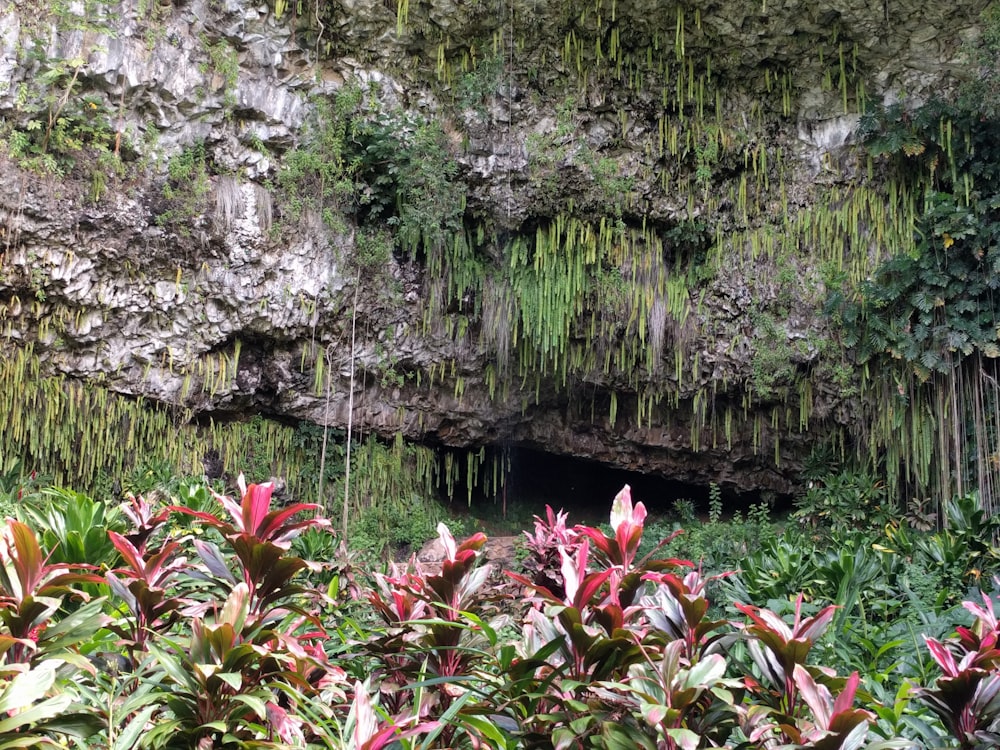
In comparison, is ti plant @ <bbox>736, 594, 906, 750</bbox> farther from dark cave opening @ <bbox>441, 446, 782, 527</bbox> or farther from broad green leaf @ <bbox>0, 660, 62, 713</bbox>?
dark cave opening @ <bbox>441, 446, 782, 527</bbox>

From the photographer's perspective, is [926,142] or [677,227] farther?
[677,227]

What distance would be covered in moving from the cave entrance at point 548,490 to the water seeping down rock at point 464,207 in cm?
106

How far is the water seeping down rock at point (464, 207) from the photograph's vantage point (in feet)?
20.4

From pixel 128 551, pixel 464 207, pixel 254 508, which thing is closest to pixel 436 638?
pixel 254 508

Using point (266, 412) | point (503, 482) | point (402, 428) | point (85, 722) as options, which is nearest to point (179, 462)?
point (266, 412)

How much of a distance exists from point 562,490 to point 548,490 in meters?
0.23

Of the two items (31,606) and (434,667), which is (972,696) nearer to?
(434,667)

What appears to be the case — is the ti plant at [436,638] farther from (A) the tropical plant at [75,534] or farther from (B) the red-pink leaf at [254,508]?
(A) the tropical plant at [75,534]

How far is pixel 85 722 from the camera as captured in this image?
138 centimetres

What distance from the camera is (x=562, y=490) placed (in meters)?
9.88

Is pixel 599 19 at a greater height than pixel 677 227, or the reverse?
pixel 599 19

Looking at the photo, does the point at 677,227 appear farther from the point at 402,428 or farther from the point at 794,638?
the point at 794,638

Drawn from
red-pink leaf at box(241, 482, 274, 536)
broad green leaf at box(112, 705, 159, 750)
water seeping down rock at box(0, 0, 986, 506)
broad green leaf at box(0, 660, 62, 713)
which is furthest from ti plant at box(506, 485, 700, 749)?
water seeping down rock at box(0, 0, 986, 506)

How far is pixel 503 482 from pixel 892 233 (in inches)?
212
